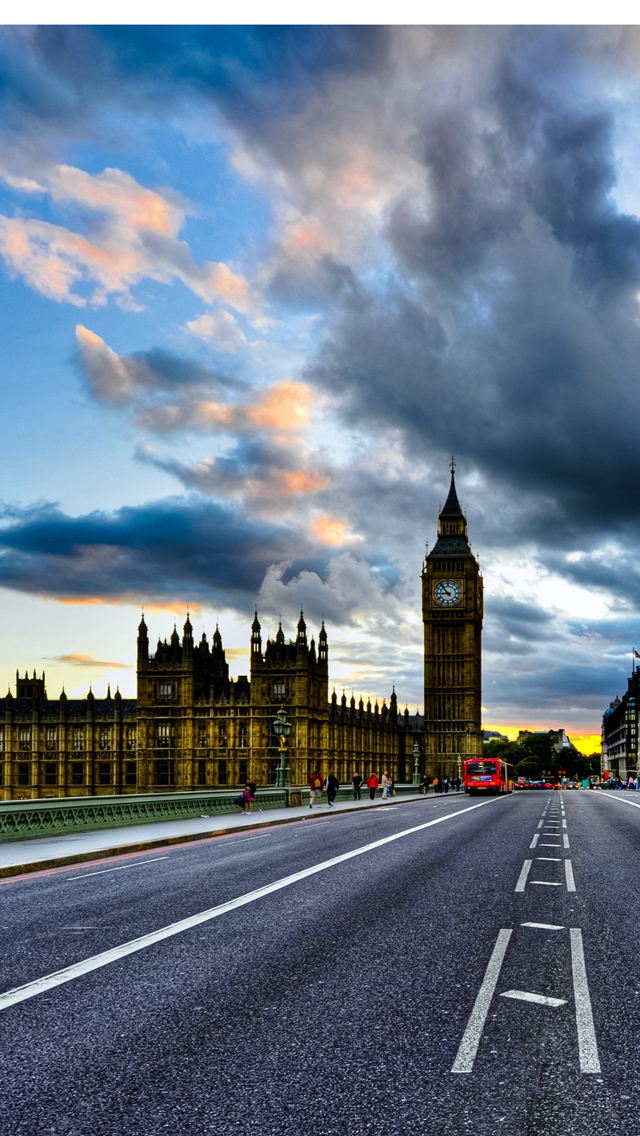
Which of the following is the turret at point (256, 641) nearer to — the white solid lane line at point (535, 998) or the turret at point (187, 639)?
the turret at point (187, 639)

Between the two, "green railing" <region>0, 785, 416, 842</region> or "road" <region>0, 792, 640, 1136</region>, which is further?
"green railing" <region>0, 785, 416, 842</region>

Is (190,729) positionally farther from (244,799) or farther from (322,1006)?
(322,1006)

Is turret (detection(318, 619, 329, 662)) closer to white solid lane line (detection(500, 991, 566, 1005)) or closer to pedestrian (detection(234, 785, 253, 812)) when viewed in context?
pedestrian (detection(234, 785, 253, 812))

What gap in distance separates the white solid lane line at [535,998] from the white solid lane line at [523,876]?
6.11m

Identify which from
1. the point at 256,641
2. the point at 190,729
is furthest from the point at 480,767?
the point at 190,729

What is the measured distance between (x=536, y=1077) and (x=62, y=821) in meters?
20.9

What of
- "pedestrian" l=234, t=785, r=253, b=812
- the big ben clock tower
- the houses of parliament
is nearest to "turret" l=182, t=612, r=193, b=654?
the houses of parliament

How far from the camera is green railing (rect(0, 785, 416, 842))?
22.5 meters

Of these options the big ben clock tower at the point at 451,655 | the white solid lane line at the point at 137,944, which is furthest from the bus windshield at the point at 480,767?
the big ben clock tower at the point at 451,655

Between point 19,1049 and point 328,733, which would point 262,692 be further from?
point 19,1049

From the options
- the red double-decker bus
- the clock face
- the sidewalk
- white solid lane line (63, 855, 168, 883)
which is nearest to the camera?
white solid lane line (63, 855, 168, 883)

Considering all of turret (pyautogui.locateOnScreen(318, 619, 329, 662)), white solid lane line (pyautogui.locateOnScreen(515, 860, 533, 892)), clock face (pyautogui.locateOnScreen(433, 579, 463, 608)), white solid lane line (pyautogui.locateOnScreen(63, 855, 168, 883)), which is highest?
clock face (pyautogui.locateOnScreen(433, 579, 463, 608))

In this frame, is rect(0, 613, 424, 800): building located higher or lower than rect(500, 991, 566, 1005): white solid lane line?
lower

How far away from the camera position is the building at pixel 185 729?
103 meters
